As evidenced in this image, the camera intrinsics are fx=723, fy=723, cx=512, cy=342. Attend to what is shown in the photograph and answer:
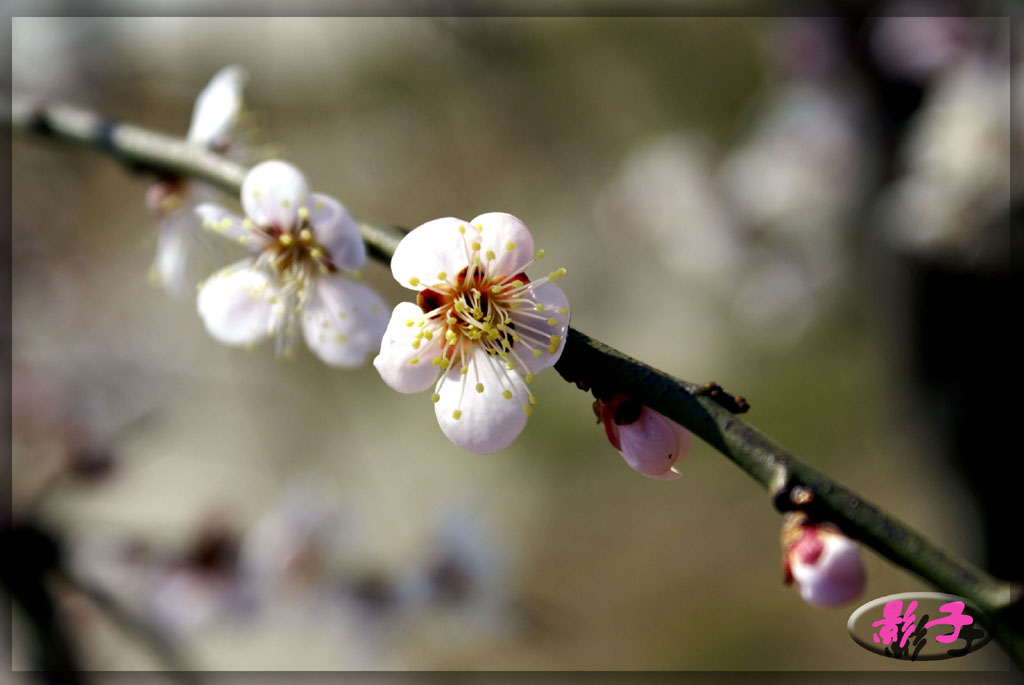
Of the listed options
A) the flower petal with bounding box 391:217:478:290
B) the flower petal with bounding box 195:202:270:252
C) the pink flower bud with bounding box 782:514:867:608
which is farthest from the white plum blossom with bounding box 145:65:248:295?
the pink flower bud with bounding box 782:514:867:608

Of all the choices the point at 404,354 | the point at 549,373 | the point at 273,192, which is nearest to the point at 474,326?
the point at 404,354

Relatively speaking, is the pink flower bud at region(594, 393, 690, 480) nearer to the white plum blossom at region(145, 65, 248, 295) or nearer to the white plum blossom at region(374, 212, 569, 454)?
the white plum blossom at region(374, 212, 569, 454)

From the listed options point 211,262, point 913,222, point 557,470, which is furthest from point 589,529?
point 211,262

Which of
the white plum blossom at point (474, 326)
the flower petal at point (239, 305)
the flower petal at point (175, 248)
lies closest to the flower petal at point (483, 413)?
the white plum blossom at point (474, 326)

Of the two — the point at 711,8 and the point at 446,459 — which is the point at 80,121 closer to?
the point at 711,8

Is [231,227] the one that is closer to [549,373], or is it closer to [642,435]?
[642,435]

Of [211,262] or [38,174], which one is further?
[38,174]

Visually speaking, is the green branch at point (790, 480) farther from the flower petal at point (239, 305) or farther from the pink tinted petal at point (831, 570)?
the flower petal at point (239, 305)
